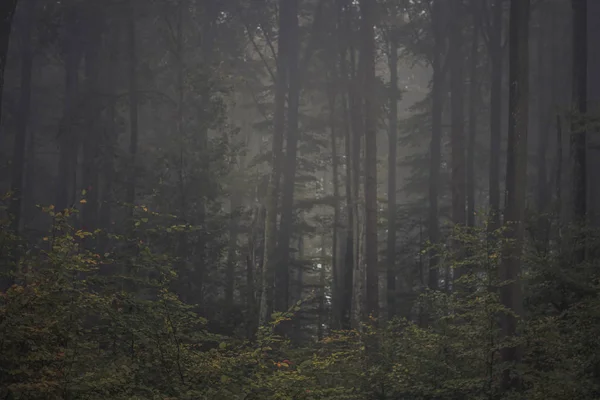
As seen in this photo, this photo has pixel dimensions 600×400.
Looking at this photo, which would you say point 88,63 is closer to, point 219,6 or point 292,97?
point 219,6

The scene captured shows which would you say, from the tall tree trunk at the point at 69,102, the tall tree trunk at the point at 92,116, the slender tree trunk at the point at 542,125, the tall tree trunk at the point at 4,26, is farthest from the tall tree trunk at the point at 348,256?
the tall tree trunk at the point at 69,102

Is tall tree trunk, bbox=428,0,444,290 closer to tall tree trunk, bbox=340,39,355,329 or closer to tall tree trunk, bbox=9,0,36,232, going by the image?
tall tree trunk, bbox=340,39,355,329

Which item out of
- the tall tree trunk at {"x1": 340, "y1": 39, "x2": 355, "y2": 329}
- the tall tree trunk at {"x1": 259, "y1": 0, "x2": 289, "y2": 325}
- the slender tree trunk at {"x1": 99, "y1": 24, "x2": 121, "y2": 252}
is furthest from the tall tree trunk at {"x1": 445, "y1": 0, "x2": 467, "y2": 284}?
the slender tree trunk at {"x1": 99, "y1": 24, "x2": 121, "y2": 252}

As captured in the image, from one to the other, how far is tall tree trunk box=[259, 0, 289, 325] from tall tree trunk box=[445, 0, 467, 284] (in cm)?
580

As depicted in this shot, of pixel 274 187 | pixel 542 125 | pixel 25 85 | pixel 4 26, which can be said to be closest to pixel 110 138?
pixel 25 85

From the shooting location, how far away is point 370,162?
16031 millimetres

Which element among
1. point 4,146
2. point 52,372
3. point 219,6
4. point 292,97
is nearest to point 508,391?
point 52,372

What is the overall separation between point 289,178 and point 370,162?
3.65 metres

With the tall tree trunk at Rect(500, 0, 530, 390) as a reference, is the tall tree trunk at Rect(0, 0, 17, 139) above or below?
above

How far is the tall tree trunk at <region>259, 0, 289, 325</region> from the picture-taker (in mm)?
16078

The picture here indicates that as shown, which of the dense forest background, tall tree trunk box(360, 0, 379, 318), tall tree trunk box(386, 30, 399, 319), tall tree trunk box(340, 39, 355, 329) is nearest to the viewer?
the dense forest background

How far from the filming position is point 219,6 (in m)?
25.7

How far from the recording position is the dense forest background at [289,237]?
23.8 feet

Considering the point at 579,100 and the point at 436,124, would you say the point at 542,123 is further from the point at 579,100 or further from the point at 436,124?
the point at 579,100
